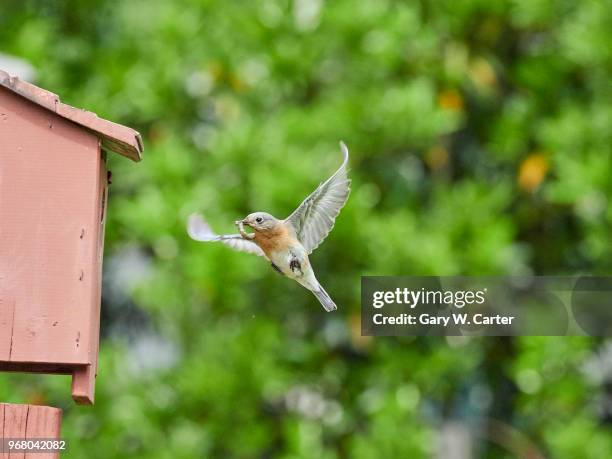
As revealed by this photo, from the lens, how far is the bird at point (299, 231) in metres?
1.90

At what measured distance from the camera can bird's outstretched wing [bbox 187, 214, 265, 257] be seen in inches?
73.0

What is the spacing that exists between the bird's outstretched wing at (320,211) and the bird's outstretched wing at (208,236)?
89mm

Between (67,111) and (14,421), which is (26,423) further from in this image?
(67,111)

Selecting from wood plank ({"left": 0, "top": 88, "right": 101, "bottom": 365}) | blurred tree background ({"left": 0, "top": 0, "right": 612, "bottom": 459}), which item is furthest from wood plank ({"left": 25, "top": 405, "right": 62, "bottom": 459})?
blurred tree background ({"left": 0, "top": 0, "right": 612, "bottom": 459})

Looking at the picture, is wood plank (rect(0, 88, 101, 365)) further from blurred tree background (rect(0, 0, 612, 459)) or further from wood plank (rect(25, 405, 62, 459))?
blurred tree background (rect(0, 0, 612, 459))

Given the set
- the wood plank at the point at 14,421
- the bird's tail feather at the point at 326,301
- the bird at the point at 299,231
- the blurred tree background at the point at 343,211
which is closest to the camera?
the bird's tail feather at the point at 326,301

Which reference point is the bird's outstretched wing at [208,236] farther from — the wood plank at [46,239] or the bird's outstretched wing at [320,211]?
the wood plank at [46,239]

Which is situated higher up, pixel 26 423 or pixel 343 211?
pixel 343 211

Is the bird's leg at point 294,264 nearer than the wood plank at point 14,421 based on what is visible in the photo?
Yes

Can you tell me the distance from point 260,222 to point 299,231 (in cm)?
12

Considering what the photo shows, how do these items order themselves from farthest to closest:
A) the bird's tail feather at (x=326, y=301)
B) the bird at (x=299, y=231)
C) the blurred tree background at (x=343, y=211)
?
the blurred tree background at (x=343, y=211) < the bird at (x=299, y=231) < the bird's tail feather at (x=326, y=301)

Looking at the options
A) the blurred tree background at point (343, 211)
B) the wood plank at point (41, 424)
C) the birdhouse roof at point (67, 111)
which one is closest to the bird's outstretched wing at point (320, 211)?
the birdhouse roof at point (67, 111)

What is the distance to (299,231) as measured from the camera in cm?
201

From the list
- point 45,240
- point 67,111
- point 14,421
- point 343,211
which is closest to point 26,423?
point 14,421
